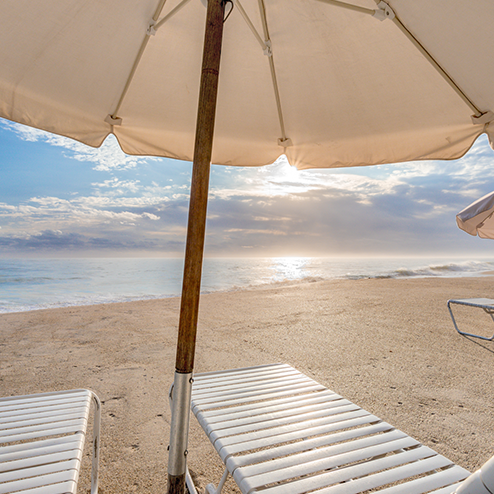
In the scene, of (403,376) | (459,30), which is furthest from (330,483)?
(403,376)

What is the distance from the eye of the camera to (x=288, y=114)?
2.50 m

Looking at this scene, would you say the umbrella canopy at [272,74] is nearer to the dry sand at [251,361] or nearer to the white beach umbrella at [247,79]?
the white beach umbrella at [247,79]

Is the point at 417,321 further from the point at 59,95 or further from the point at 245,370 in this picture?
the point at 59,95

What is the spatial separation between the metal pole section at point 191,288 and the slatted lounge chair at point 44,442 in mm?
412

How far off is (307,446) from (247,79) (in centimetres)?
240

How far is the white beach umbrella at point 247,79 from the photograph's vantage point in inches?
60.2

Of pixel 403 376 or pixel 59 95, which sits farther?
pixel 403 376

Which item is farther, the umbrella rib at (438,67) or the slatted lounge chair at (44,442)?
the umbrella rib at (438,67)

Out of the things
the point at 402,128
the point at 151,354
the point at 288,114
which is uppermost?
the point at 288,114

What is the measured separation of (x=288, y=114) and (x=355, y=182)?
64.6 meters

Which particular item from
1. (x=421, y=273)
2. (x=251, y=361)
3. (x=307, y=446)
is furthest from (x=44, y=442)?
(x=421, y=273)

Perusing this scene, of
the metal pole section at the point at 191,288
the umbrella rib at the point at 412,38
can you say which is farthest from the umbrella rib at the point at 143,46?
the umbrella rib at the point at 412,38

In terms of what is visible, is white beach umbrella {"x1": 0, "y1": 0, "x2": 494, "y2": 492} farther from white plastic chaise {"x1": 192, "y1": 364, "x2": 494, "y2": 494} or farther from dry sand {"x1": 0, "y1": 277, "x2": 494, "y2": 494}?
dry sand {"x1": 0, "y1": 277, "x2": 494, "y2": 494}

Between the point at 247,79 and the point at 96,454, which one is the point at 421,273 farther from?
the point at 96,454
